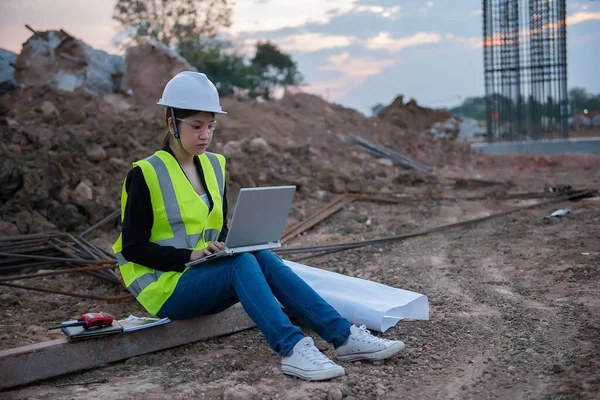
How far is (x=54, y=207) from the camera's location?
796cm

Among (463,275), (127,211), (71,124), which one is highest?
(71,124)

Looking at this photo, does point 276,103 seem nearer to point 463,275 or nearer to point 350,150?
point 350,150

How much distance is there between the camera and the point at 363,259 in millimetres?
6566

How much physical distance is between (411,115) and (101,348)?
16081 millimetres

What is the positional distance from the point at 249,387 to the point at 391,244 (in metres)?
4.20

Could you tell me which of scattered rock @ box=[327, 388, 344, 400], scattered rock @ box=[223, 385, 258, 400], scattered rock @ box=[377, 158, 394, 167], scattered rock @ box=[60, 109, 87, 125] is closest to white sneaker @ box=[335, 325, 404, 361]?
scattered rock @ box=[327, 388, 344, 400]

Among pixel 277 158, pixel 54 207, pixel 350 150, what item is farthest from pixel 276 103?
pixel 54 207

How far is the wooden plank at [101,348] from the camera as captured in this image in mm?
3383

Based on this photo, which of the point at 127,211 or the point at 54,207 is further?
the point at 54,207

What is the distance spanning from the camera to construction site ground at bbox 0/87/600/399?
10.8ft

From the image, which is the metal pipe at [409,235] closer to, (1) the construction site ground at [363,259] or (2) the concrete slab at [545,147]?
(1) the construction site ground at [363,259]

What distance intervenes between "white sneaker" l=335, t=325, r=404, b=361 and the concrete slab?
1406cm

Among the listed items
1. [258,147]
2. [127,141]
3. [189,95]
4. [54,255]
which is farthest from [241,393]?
[258,147]

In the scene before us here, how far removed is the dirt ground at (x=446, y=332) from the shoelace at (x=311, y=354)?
11 cm
